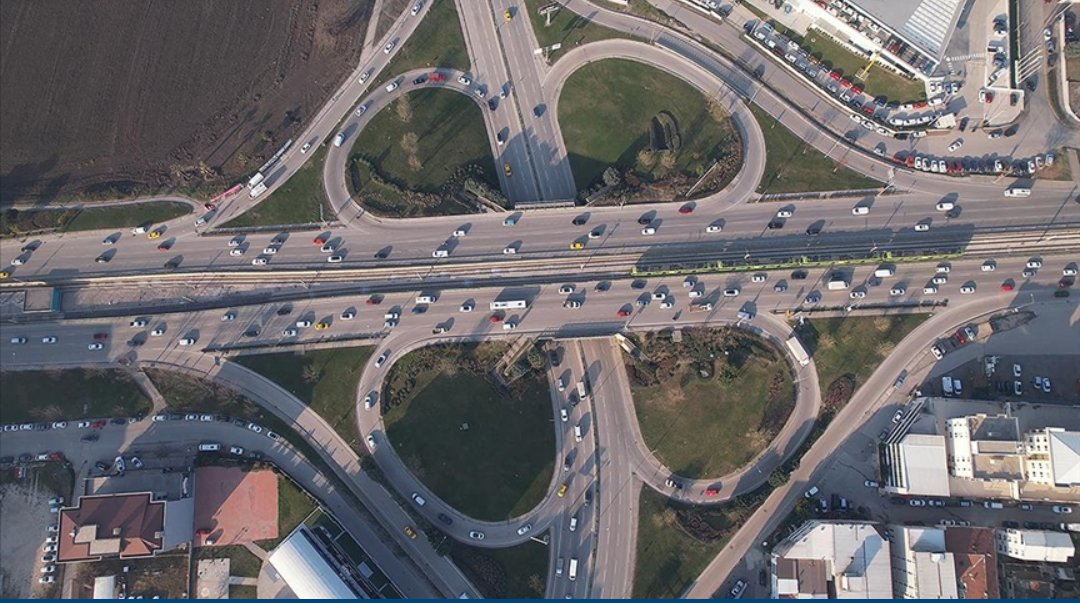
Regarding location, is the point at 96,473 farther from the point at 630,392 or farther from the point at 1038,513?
the point at 1038,513

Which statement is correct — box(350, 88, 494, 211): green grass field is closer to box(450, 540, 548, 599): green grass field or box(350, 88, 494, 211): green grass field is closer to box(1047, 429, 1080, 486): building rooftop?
box(450, 540, 548, 599): green grass field

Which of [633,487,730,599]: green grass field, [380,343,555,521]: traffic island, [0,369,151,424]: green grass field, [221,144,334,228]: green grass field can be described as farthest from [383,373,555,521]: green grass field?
[0,369,151,424]: green grass field

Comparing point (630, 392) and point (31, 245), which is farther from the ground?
point (31, 245)

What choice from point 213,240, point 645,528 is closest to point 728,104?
point 645,528

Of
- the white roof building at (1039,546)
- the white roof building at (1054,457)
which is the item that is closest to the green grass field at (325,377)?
the white roof building at (1039,546)

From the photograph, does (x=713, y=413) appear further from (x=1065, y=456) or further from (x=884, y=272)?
(x=1065, y=456)

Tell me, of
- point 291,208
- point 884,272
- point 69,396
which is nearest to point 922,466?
point 884,272
